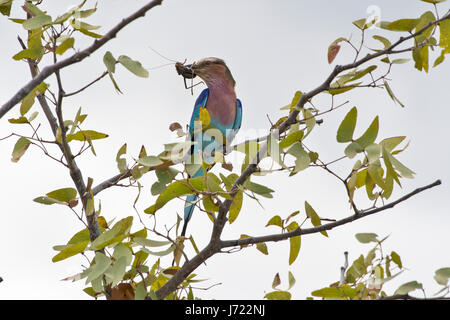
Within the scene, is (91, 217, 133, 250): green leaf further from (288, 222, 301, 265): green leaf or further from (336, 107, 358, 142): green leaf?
(336, 107, 358, 142): green leaf

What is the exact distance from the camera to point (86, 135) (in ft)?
7.55

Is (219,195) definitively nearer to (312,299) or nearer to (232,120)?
(312,299)

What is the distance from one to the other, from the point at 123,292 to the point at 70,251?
28cm

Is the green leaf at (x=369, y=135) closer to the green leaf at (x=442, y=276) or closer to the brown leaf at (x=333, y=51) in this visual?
the brown leaf at (x=333, y=51)

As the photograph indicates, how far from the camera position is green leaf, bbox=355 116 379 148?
1.87m

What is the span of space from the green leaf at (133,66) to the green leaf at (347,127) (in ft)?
2.45

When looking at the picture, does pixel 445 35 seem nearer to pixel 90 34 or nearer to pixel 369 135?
pixel 369 135

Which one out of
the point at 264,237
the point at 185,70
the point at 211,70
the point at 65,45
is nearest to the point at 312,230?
the point at 264,237

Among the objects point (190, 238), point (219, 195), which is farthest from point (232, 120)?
point (219, 195)

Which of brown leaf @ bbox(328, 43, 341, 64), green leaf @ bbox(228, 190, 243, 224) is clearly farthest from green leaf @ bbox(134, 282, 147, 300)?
brown leaf @ bbox(328, 43, 341, 64)

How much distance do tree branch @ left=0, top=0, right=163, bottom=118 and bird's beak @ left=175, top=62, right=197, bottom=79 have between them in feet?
6.30

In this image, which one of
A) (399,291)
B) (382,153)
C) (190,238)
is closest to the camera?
(399,291)

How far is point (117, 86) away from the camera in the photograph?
1986 mm

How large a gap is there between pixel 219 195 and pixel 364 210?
1.79ft
